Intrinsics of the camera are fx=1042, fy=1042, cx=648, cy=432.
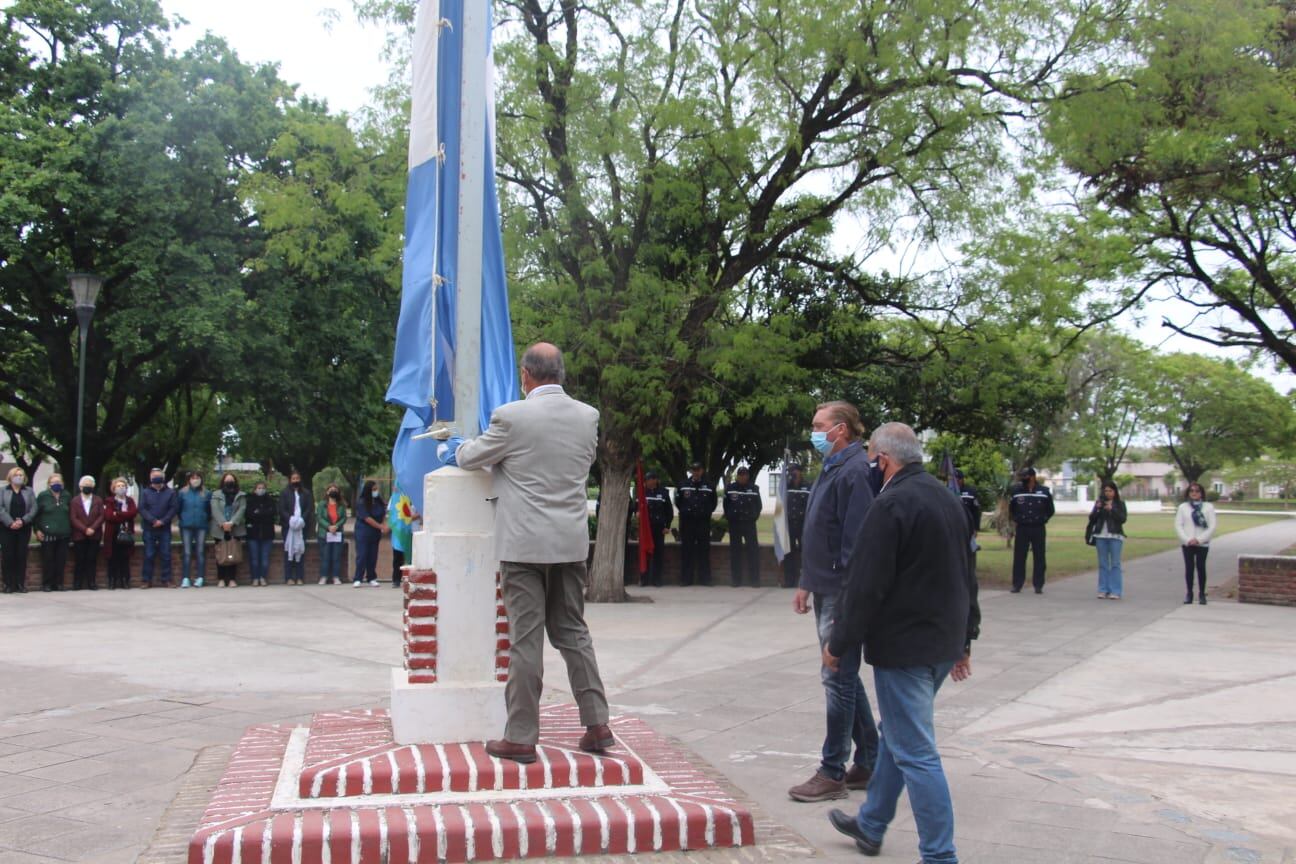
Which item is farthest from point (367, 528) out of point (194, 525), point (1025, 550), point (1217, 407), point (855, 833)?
point (1217, 407)

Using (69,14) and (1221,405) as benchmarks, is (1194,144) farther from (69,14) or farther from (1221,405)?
(1221,405)

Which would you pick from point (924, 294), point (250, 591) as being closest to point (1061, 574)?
point (924, 294)

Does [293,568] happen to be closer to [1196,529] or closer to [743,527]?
[743,527]

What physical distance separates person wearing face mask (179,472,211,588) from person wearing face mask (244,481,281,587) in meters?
0.67

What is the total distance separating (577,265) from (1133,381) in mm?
33273

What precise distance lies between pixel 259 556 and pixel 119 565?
2.10m

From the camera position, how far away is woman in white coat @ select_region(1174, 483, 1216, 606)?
49.4 feet

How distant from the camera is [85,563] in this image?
51.7 ft

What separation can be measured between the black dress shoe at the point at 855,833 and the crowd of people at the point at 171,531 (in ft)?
37.0

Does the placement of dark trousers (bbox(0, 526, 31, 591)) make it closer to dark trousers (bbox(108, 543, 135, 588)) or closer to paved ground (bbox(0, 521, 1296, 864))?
dark trousers (bbox(108, 543, 135, 588))

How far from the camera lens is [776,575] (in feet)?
59.8

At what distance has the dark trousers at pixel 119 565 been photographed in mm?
16094

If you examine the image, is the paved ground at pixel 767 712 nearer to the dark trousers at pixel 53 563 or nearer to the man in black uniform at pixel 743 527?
the dark trousers at pixel 53 563

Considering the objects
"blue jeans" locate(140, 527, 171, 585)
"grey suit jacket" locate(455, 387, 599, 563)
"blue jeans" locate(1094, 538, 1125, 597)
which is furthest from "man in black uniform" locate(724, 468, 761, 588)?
"grey suit jacket" locate(455, 387, 599, 563)
